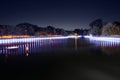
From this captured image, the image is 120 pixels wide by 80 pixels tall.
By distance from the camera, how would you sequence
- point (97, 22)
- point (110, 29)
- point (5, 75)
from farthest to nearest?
point (97, 22) → point (110, 29) → point (5, 75)

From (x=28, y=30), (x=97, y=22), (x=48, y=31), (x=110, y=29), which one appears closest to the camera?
(x=110, y=29)

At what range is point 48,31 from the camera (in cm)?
16512

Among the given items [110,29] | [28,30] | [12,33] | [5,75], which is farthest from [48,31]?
[5,75]

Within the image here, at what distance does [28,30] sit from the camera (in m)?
118

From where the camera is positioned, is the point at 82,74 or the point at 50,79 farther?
the point at 82,74

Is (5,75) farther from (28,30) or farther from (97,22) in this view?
(28,30)

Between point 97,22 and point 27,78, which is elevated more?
point 97,22

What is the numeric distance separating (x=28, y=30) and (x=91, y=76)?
370 ft

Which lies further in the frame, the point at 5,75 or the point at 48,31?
the point at 48,31

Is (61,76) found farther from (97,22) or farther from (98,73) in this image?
(97,22)

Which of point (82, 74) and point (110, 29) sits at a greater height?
point (110, 29)

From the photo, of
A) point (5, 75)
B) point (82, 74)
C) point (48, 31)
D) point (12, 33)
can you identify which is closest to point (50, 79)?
point (82, 74)

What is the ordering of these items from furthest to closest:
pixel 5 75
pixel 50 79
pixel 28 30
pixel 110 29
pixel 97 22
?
pixel 28 30
pixel 97 22
pixel 110 29
pixel 5 75
pixel 50 79

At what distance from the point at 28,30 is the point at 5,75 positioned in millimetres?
111380
